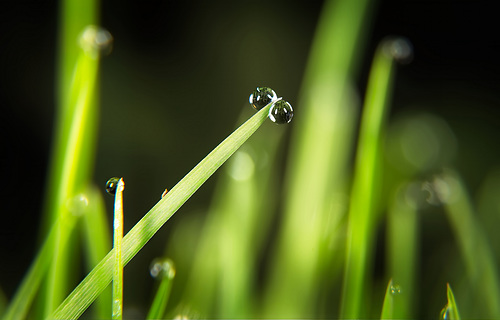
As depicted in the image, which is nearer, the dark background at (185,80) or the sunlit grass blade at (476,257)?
the sunlit grass blade at (476,257)

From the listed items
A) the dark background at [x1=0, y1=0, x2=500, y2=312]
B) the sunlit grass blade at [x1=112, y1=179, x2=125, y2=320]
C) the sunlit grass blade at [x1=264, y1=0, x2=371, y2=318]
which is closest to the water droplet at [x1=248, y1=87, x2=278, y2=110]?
the sunlit grass blade at [x1=112, y1=179, x2=125, y2=320]

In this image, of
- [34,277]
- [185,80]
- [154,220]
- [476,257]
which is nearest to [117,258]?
[154,220]

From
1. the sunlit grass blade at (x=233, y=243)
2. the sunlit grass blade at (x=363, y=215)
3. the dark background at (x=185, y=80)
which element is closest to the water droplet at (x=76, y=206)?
the sunlit grass blade at (x=233, y=243)

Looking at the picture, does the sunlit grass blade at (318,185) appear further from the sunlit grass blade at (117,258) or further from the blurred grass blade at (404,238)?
the sunlit grass blade at (117,258)

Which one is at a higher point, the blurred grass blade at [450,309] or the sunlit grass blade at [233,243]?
the sunlit grass blade at [233,243]

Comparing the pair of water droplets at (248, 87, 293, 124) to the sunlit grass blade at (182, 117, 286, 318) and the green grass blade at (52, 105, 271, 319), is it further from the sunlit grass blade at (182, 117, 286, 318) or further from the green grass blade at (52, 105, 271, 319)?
the sunlit grass blade at (182, 117, 286, 318)

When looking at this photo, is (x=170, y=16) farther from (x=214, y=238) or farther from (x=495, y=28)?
(x=495, y=28)
